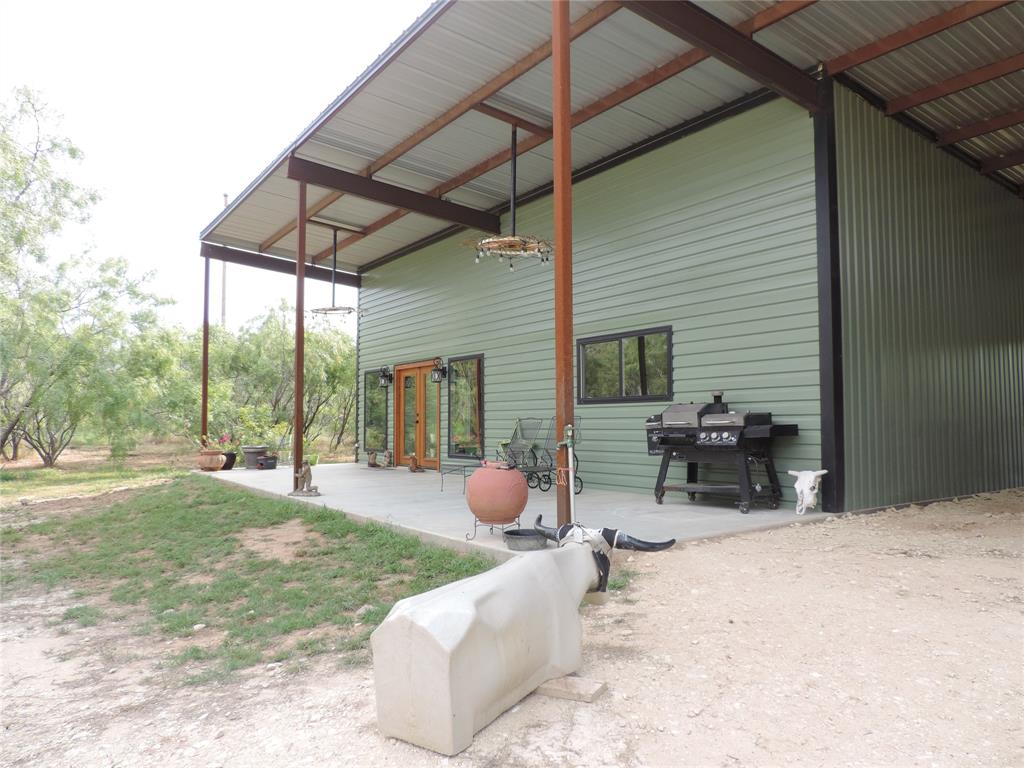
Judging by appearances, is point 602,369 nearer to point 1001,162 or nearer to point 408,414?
point 408,414

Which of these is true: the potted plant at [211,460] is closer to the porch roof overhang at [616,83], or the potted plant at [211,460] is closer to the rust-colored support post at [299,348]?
the porch roof overhang at [616,83]

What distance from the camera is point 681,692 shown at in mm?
2350

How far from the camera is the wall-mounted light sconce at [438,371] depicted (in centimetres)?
1091

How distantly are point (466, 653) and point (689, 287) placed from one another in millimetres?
5859

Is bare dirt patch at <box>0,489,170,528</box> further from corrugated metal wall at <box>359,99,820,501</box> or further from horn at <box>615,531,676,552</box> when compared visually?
horn at <box>615,531,676,552</box>

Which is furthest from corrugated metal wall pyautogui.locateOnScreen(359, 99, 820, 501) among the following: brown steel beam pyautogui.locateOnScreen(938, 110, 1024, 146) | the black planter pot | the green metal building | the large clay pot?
the black planter pot

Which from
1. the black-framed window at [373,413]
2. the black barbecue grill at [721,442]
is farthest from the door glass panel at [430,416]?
the black barbecue grill at [721,442]

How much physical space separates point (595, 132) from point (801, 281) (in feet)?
9.69

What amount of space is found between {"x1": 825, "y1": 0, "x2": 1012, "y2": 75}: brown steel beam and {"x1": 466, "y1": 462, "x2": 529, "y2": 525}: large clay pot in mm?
4807

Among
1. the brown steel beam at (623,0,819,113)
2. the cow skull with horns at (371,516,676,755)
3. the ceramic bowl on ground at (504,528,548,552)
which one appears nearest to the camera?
the cow skull with horns at (371,516,676,755)

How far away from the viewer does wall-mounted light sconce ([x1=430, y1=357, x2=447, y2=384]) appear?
10906 millimetres

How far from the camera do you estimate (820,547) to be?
182 inches

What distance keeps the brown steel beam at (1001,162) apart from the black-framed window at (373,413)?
9.91 m

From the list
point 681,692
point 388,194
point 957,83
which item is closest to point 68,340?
point 388,194
